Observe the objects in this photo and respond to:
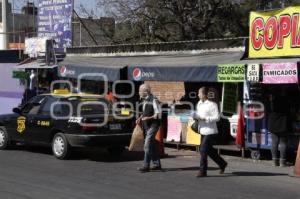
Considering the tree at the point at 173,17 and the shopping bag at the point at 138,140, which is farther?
the tree at the point at 173,17

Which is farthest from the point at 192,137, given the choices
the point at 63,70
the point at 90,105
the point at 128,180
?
the point at 63,70

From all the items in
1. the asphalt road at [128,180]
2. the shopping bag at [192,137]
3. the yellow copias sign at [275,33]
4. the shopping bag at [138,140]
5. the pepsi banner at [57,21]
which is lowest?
the asphalt road at [128,180]

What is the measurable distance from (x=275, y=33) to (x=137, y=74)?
477cm

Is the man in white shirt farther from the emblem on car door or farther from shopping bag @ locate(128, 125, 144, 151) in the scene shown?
the emblem on car door

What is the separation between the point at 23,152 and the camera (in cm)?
1462

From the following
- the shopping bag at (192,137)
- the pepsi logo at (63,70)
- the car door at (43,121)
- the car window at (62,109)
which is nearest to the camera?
the car window at (62,109)

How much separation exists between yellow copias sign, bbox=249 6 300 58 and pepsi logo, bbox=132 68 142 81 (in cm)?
384

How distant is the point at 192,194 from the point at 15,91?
15.9 m

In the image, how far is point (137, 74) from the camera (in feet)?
55.3

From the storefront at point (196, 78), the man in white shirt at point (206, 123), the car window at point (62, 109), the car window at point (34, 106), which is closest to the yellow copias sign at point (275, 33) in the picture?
the storefront at point (196, 78)

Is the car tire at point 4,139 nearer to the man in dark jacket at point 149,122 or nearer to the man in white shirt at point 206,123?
the man in dark jacket at point 149,122

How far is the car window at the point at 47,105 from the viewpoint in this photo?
13852 mm

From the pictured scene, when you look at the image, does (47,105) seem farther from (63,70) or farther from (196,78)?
(63,70)

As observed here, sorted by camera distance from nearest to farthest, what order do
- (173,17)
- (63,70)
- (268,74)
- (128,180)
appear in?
(128,180)
(268,74)
(63,70)
(173,17)
